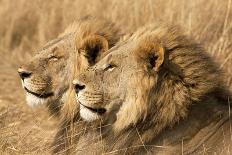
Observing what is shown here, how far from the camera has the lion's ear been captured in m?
6.55

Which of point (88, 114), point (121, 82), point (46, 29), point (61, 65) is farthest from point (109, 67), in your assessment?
point (46, 29)

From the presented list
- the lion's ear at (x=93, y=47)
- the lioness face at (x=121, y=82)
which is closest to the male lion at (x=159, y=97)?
the lioness face at (x=121, y=82)

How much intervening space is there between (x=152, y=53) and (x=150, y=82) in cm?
21

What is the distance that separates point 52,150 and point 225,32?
Result: 9.98 feet

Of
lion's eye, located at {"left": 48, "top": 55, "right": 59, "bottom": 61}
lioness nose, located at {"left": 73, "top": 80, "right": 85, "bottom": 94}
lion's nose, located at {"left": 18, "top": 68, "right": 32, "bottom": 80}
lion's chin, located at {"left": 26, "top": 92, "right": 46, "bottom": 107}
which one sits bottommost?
lion's chin, located at {"left": 26, "top": 92, "right": 46, "bottom": 107}

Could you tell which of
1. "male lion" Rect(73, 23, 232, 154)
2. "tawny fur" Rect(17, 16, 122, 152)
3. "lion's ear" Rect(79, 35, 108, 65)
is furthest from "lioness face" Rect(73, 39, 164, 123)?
"tawny fur" Rect(17, 16, 122, 152)

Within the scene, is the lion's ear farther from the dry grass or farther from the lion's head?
the dry grass

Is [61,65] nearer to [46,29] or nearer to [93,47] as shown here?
[93,47]

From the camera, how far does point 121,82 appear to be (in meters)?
6.14

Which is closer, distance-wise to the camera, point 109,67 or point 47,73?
point 109,67

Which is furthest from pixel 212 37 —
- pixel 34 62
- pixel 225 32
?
pixel 34 62

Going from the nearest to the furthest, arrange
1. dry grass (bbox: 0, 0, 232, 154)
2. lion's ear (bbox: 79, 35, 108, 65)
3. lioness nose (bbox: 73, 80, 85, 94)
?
lioness nose (bbox: 73, 80, 85, 94) < lion's ear (bbox: 79, 35, 108, 65) < dry grass (bbox: 0, 0, 232, 154)

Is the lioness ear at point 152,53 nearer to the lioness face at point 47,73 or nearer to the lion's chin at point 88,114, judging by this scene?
the lion's chin at point 88,114

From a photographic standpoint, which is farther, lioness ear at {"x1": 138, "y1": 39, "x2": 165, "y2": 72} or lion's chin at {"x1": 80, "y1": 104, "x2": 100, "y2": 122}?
lion's chin at {"x1": 80, "y1": 104, "x2": 100, "y2": 122}
